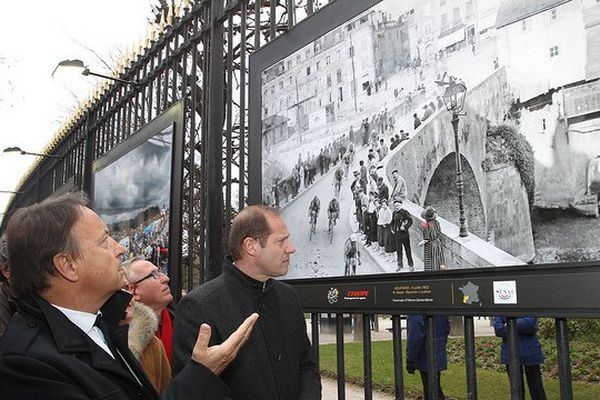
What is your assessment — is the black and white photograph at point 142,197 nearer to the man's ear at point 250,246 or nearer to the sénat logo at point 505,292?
the man's ear at point 250,246

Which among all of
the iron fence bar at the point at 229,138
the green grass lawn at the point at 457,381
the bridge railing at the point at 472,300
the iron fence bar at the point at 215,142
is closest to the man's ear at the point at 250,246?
the bridge railing at the point at 472,300

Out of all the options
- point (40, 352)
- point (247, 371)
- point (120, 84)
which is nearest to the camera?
point (40, 352)

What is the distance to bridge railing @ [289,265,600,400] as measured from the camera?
2.13m

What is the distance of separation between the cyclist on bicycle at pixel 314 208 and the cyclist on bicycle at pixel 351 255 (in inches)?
13.3

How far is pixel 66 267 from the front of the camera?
165cm

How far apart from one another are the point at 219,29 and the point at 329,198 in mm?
2155

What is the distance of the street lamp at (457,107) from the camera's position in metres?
2.60

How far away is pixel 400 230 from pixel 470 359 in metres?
0.73

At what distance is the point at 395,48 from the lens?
9.87ft

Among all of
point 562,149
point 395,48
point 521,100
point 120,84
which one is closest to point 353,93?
point 395,48

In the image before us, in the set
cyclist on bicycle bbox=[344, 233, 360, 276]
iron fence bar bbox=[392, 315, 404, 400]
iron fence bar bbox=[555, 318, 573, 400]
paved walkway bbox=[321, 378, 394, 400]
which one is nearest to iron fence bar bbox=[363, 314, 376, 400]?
iron fence bar bbox=[392, 315, 404, 400]

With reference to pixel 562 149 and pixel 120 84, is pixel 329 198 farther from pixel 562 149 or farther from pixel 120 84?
pixel 120 84

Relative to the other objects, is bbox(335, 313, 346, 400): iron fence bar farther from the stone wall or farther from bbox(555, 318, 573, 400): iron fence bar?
bbox(555, 318, 573, 400): iron fence bar

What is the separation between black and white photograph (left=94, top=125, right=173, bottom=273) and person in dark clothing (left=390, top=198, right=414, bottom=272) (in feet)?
8.98
